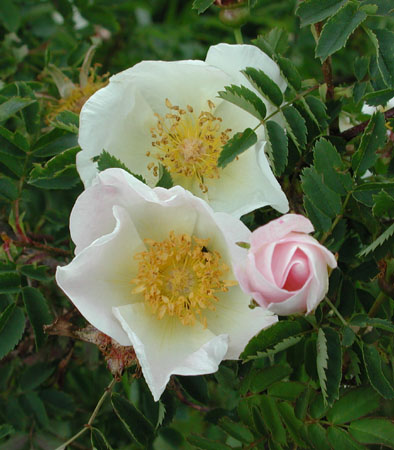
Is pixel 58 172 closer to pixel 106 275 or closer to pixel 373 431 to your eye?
pixel 106 275

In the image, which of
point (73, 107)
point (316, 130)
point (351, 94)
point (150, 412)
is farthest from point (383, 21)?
point (150, 412)

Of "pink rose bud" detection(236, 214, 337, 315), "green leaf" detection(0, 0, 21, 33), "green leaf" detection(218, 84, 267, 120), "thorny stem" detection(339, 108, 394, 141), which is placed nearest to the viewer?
"pink rose bud" detection(236, 214, 337, 315)

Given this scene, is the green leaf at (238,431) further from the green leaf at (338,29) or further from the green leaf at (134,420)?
the green leaf at (338,29)

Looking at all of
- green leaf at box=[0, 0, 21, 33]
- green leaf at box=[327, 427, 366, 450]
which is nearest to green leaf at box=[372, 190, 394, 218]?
green leaf at box=[327, 427, 366, 450]

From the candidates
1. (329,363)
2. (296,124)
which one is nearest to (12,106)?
(296,124)

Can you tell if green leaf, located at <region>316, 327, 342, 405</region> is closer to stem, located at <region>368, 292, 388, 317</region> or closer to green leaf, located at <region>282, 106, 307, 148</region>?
stem, located at <region>368, 292, 388, 317</region>

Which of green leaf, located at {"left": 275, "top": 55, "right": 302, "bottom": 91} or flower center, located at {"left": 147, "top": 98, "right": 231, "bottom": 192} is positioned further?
flower center, located at {"left": 147, "top": 98, "right": 231, "bottom": 192}
